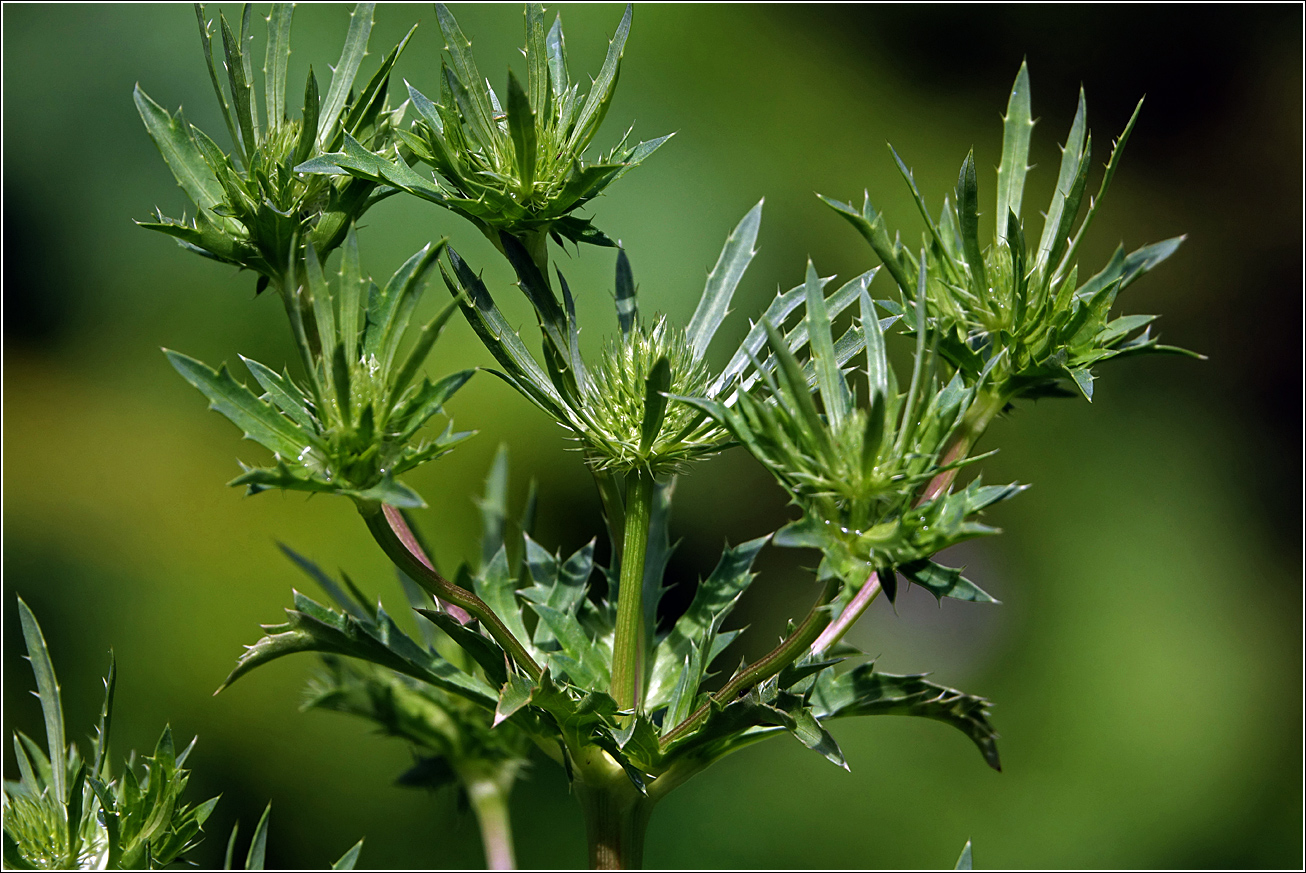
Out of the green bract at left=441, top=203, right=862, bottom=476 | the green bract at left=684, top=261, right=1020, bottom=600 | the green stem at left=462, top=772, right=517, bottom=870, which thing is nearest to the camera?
the green bract at left=684, top=261, right=1020, bottom=600

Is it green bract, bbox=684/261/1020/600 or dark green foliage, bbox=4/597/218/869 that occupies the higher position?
green bract, bbox=684/261/1020/600

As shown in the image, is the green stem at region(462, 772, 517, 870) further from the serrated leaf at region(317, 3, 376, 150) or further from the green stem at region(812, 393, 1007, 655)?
the serrated leaf at region(317, 3, 376, 150)

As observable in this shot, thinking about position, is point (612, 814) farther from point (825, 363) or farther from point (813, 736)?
point (825, 363)

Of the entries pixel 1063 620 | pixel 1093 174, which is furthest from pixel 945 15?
pixel 1063 620

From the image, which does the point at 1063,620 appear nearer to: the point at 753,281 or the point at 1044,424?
the point at 1044,424

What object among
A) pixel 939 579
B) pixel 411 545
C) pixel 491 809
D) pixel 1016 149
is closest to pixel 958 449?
pixel 939 579

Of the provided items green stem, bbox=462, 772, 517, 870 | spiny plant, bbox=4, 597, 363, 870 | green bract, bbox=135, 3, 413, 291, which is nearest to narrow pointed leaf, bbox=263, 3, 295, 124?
green bract, bbox=135, 3, 413, 291

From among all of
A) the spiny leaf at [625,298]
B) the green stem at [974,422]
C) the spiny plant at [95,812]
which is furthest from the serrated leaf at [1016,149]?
the spiny plant at [95,812]
